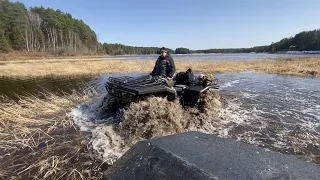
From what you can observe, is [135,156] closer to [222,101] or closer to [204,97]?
[204,97]

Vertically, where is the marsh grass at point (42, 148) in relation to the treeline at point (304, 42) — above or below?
below

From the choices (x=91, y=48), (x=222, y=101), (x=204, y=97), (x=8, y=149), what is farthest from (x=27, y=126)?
(x=91, y=48)

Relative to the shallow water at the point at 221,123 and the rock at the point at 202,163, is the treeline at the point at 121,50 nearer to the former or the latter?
the shallow water at the point at 221,123

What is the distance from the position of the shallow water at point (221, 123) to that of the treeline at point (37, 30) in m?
61.1

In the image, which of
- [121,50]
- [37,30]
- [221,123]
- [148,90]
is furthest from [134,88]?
[121,50]

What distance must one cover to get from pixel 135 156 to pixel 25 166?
3.88m

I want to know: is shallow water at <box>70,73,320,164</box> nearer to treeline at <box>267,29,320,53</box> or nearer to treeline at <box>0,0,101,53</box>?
treeline at <box>0,0,101,53</box>

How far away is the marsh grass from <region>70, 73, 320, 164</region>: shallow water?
1.36 ft

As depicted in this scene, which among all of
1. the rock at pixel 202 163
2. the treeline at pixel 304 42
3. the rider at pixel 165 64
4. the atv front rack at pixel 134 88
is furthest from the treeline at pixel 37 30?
the treeline at pixel 304 42

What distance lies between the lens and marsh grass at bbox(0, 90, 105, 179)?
4.73 m

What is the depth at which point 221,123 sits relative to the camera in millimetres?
8359

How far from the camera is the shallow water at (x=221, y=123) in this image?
6212 mm

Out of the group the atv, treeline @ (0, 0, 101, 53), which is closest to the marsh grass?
the atv

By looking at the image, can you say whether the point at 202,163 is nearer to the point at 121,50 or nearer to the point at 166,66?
the point at 166,66
